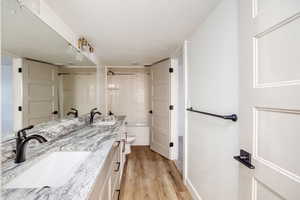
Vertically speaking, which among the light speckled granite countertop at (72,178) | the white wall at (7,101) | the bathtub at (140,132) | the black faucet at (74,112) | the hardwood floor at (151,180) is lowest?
the hardwood floor at (151,180)

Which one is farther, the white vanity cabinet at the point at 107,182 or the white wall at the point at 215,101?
the white wall at the point at 215,101

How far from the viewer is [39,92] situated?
1.36 m

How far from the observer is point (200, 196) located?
172 centimetres

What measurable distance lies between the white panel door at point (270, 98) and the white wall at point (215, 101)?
0.23m

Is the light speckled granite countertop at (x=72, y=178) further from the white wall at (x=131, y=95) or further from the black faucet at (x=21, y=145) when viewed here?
the white wall at (x=131, y=95)

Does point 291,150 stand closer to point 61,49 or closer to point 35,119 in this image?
point 35,119

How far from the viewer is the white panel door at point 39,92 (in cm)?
120

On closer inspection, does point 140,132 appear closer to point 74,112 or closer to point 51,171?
point 74,112

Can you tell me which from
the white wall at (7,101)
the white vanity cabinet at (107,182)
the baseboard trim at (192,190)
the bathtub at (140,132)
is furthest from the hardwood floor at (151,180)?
the white wall at (7,101)

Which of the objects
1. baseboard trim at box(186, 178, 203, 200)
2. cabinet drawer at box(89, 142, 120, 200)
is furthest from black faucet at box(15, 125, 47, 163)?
baseboard trim at box(186, 178, 203, 200)

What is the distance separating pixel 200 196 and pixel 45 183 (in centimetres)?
153

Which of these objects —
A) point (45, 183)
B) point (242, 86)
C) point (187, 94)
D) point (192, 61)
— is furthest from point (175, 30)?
point (45, 183)

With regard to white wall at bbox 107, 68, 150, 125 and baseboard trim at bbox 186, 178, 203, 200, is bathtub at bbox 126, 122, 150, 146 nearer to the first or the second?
white wall at bbox 107, 68, 150, 125

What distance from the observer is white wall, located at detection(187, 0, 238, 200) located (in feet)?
3.72
